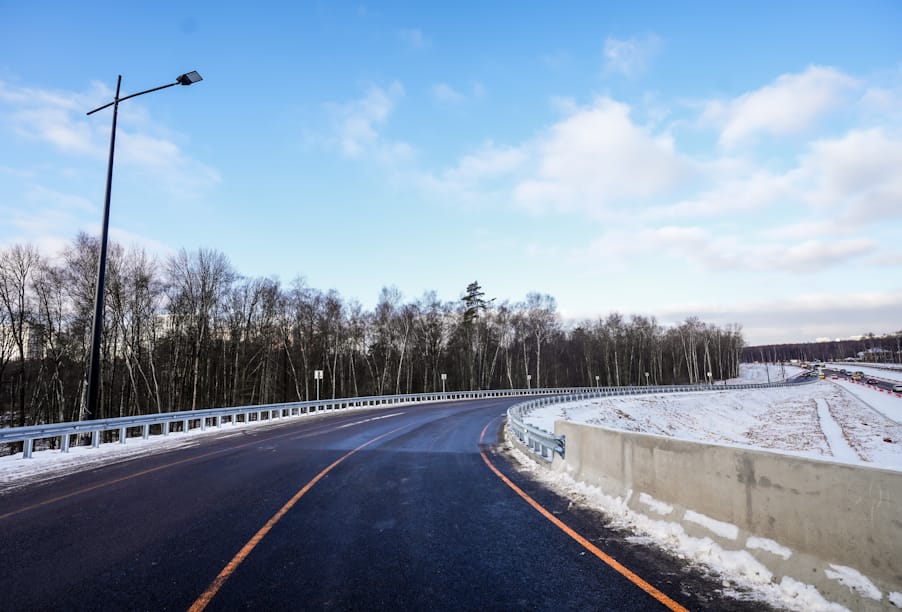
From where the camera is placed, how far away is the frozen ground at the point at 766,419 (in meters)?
28.6

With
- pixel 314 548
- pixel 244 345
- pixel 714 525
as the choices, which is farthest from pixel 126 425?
pixel 244 345

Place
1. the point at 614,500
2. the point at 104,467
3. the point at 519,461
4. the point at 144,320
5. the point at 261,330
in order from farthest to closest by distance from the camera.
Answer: the point at 261,330
the point at 144,320
the point at 519,461
the point at 104,467
the point at 614,500

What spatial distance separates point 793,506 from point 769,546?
18.4 inches

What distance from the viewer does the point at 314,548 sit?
198 inches

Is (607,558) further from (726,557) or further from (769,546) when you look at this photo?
(769,546)

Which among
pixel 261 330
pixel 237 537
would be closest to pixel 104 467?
pixel 237 537

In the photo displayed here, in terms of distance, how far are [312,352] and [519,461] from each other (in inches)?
2014

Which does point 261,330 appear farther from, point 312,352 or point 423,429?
point 423,429

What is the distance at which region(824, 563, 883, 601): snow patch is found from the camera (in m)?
3.27

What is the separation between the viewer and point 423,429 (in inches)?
779

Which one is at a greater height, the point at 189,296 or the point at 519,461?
the point at 189,296

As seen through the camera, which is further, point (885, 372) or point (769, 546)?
point (885, 372)

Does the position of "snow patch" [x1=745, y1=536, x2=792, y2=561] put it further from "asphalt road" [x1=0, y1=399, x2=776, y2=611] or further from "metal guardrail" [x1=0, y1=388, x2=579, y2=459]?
"metal guardrail" [x1=0, y1=388, x2=579, y2=459]

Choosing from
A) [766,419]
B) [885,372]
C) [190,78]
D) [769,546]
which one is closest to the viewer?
[769,546]
